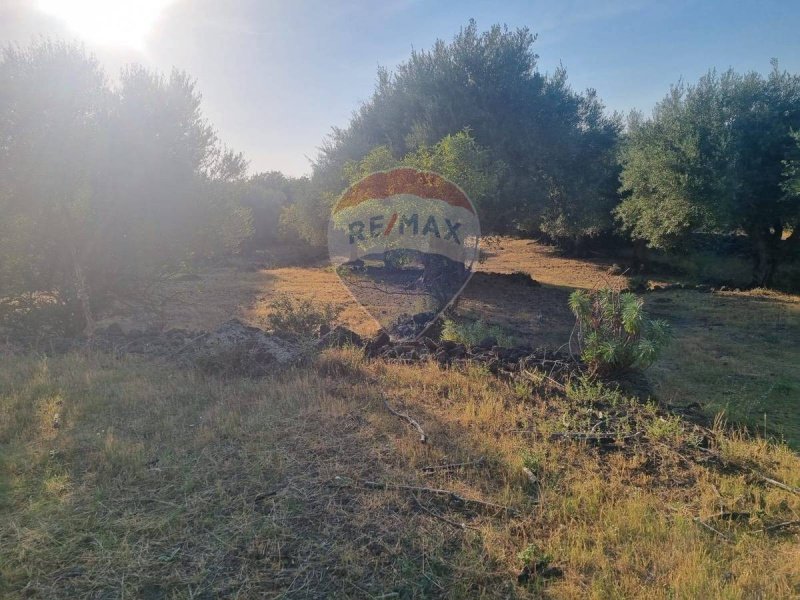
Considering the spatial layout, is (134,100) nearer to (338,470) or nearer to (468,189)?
(468,189)

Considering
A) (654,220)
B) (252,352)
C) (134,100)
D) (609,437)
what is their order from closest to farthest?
1. (609,437)
2. (252,352)
3. (134,100)
4. (654,220)

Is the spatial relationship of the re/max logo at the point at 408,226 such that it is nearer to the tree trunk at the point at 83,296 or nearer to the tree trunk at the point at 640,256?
the tree trunk at the point at 83,296

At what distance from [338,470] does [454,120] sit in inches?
534

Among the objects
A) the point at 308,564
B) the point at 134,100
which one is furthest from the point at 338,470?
the point at 134,100

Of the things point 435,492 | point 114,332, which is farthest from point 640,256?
point 435,492

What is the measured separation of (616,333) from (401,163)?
6814mm

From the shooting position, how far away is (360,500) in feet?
11.3

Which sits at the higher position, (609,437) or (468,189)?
(468,189)

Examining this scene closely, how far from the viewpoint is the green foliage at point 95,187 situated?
328 inches

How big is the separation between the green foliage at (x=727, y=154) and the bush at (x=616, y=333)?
37.4ft

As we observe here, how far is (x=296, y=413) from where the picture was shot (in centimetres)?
502

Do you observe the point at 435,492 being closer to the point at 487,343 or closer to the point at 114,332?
the point at 487,343

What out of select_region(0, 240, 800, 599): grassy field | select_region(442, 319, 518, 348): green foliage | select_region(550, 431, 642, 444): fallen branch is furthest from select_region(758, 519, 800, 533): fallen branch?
select_region(442, 319, 518, 348): green foliage

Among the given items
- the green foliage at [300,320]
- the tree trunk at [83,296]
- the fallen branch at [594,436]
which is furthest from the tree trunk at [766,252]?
the tree trunk at [83,296]
